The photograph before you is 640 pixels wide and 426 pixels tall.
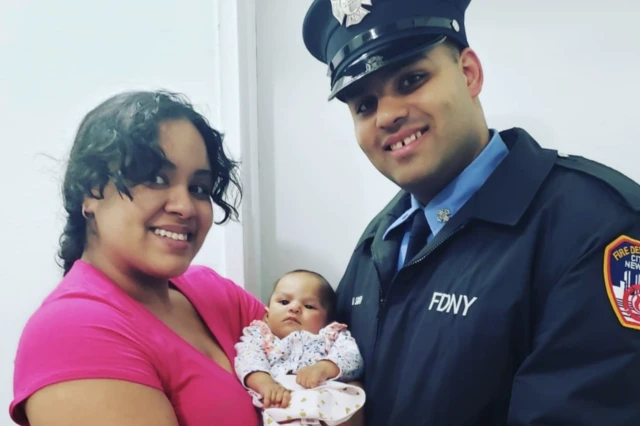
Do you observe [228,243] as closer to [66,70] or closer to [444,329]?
[66,70]

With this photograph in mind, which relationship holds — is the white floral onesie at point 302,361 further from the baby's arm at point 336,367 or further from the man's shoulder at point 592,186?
the man's shoulder at point 592,186

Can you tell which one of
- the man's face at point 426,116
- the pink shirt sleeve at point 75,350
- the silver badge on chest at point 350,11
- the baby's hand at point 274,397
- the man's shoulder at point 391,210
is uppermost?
the silver badge on chest at point 350,11

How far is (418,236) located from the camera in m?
1.08

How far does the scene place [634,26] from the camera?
1420 mm

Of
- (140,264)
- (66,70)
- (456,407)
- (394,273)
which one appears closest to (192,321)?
(140,264)

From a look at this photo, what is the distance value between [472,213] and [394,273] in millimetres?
228

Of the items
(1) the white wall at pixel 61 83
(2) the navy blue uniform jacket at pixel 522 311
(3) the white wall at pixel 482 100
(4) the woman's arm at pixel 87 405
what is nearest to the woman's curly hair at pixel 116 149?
(4) the woman's arm at pixel 87 405

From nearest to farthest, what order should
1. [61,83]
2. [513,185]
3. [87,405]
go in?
[87,405]
[513,185]
[61,83]

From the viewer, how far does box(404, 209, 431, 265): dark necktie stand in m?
1.07

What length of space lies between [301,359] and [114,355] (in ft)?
1.41

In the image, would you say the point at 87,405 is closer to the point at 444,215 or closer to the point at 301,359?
the point at 301,359

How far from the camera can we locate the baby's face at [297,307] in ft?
3.89

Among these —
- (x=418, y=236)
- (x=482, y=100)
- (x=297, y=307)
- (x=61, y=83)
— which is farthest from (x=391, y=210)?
(x=61, y=83)

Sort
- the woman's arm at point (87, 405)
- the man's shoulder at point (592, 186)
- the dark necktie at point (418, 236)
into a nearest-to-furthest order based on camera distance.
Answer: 1. the woman's arm at point (87, 405)
2. the man's shoulder at point (592, 186)
3. the dark necktie at point (418, 236)
